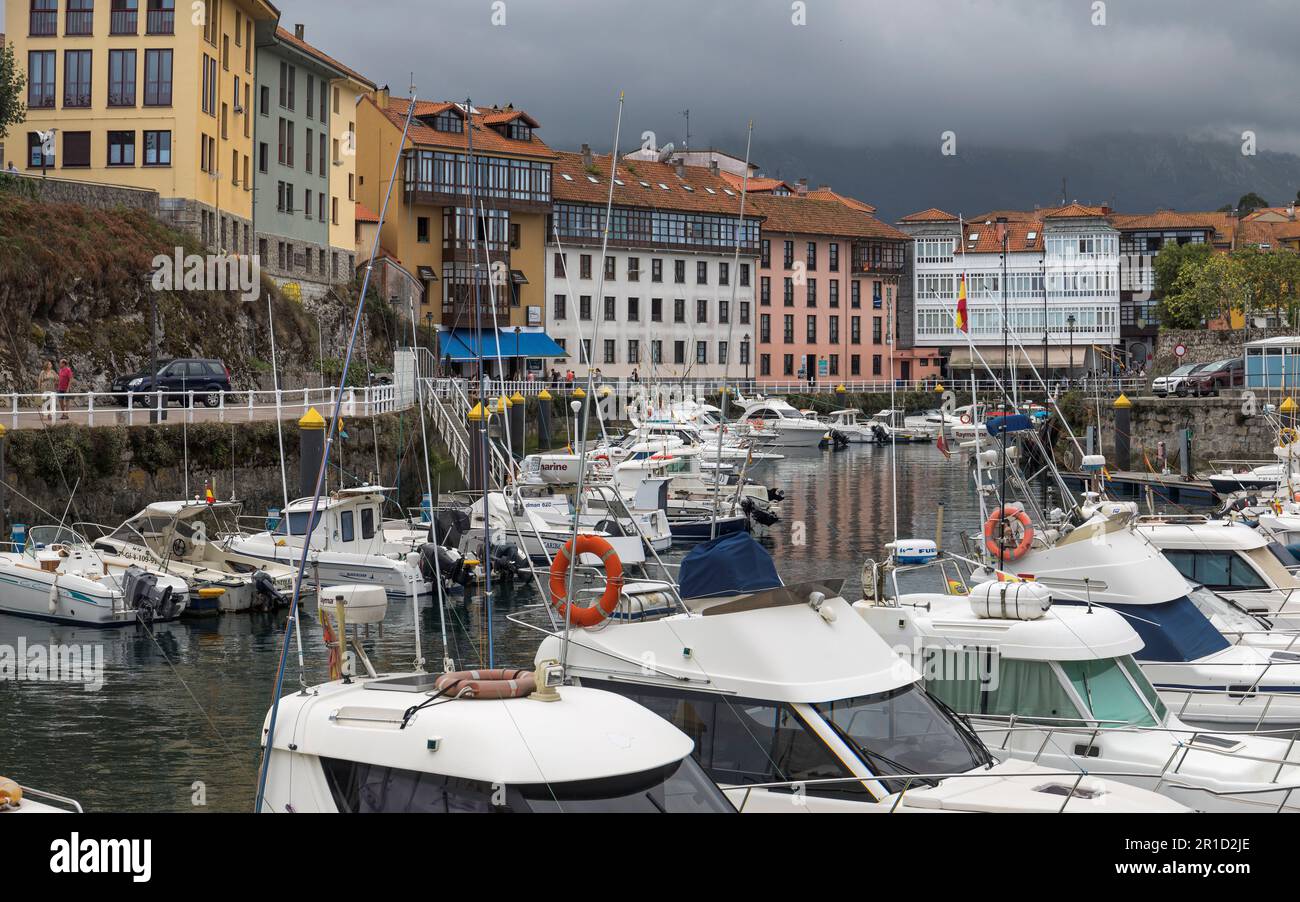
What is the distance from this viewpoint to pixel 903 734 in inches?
437

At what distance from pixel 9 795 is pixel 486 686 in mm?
2973

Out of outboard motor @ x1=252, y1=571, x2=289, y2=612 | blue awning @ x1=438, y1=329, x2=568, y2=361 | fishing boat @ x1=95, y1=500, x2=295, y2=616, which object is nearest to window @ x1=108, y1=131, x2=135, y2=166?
blue awning @ x1=438, y1=329, x2=568, y2=361

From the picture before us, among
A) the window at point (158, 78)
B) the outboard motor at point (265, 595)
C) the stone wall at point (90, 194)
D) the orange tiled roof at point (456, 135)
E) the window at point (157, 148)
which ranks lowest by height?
the outboard motor at point (265, 595)

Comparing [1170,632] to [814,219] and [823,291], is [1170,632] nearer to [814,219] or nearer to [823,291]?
[823,291]

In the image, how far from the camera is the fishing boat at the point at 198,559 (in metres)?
27.3

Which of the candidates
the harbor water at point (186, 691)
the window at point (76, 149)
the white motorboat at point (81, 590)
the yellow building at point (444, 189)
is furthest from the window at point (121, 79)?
the white motorboat at point (81, 590)

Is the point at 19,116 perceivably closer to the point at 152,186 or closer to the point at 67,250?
the point at 152,186

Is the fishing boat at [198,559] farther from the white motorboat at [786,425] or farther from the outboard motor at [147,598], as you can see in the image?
the white motorboat at [786,425]

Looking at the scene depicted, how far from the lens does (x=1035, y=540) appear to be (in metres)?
18.3

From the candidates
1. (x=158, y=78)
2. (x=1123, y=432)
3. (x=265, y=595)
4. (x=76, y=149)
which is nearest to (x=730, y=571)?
(x=265, y=595)

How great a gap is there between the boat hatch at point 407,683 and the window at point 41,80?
174ft

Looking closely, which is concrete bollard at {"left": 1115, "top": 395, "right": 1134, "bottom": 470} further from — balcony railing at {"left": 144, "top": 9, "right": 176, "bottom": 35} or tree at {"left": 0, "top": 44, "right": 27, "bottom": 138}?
tree at {"left": 0, "top": 44, "right": 27, "bottom": 138}

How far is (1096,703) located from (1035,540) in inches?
201
